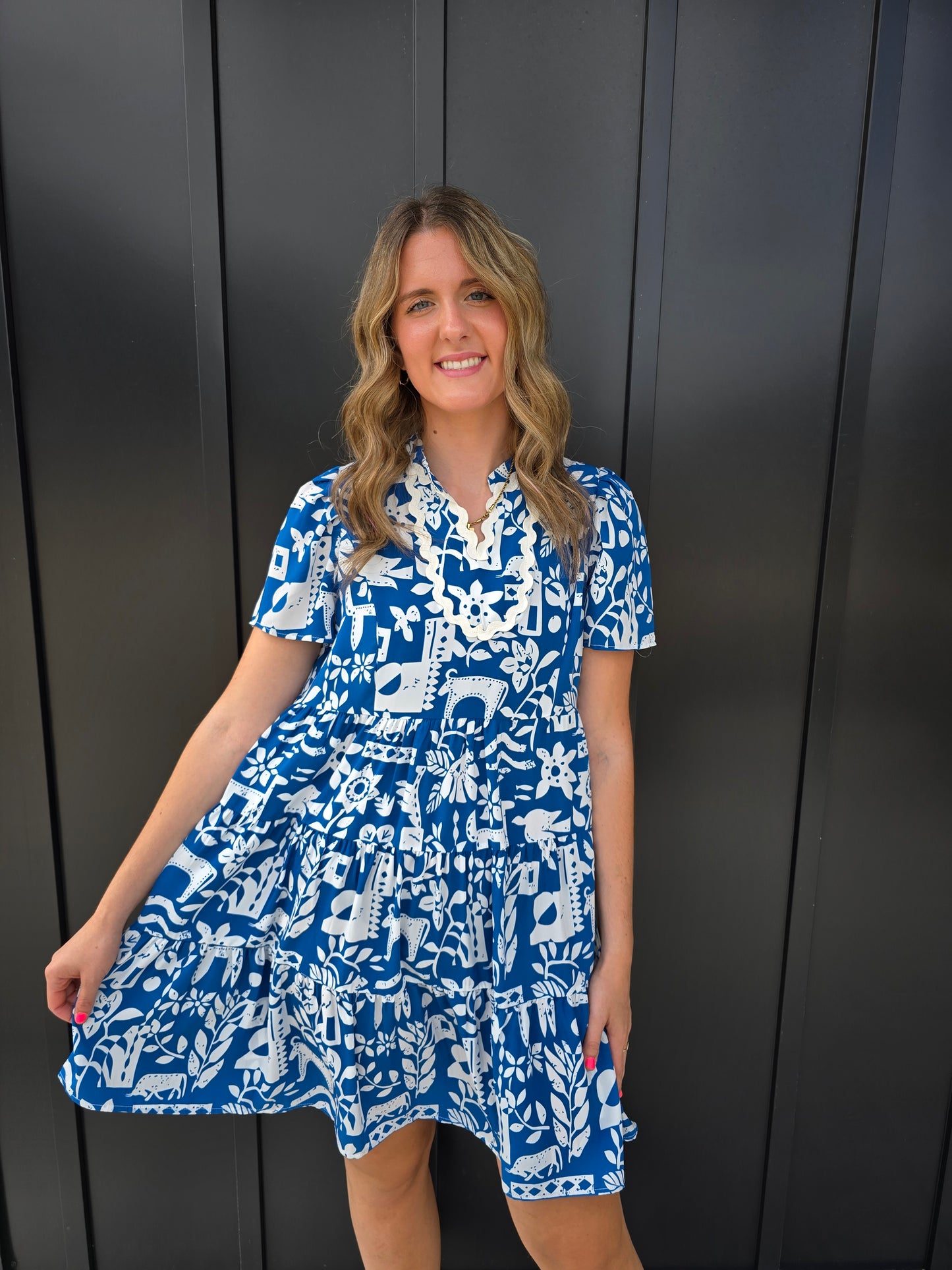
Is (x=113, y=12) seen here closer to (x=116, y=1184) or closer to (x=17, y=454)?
(x=17, y=454)

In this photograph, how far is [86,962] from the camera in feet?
4.37

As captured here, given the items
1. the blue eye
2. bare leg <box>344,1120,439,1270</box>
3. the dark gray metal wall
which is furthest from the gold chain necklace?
bare leg <box>344,1120,439,1270</box>

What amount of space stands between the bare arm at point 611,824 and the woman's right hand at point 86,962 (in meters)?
0.78

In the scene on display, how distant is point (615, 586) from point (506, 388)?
37 cm

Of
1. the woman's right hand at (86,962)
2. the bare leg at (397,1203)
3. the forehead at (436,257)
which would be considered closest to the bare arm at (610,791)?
the bare leg at (397,1203)

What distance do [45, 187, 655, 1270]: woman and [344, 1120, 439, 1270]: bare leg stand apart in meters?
0.17

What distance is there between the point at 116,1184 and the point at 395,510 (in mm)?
1781

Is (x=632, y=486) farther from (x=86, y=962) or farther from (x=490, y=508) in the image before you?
(x=86, y=962)

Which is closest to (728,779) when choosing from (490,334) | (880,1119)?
(880,1119)

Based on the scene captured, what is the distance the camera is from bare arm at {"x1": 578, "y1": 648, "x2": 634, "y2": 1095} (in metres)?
1.40

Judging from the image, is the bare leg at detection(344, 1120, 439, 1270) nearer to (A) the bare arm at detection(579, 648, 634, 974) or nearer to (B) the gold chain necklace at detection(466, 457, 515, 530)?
(A) the bare arm at detection(579, 648, 634, 974)

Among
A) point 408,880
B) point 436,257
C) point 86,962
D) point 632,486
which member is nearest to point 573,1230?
point 408,880

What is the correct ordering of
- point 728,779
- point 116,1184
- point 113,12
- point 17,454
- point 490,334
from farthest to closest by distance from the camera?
point 116,1184 → point 728,779 → point 17,454 → point 113,12 → point 490,334

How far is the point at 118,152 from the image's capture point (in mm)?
1630
